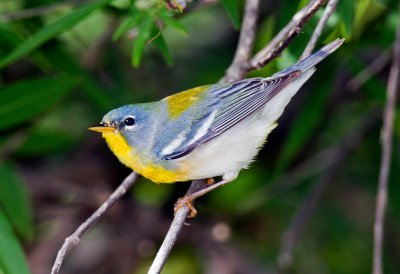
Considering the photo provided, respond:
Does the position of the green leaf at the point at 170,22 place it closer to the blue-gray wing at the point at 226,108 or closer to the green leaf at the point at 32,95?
the blue-gray wing at the point at 226,108

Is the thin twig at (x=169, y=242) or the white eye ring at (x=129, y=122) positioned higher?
the white eye ring at (x=129, y=122)

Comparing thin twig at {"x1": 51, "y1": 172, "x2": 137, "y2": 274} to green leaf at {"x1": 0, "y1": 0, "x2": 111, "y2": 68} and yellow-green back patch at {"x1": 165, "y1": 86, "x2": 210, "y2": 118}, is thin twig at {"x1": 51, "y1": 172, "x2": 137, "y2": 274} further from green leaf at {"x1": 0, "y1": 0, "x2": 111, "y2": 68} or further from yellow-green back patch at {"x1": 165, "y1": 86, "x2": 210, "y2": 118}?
green leaf at {"x1": 0, "y1": 0, "x2": 111, "y2": 68}

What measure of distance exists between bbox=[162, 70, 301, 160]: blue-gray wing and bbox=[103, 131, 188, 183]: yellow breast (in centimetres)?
8

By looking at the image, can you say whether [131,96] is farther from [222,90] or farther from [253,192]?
[222,90]

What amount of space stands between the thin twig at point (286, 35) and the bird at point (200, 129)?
0.12m

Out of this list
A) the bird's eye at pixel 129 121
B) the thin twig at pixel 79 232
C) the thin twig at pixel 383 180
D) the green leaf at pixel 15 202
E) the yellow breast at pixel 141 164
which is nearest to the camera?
the thin twig at pixel 79 232

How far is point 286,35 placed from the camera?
3416mm

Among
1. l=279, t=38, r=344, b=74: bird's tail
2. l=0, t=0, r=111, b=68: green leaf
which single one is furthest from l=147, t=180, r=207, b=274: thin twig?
l=0, t=0, r=111, b=68: green leaf

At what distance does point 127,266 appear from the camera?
16.4 feet

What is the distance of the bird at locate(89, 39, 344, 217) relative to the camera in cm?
356

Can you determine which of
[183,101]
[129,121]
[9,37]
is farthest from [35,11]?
[183,101]

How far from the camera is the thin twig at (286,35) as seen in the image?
289 cm

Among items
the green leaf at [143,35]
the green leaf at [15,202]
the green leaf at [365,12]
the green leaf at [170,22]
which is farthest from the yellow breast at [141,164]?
the green leaf at [365,12]

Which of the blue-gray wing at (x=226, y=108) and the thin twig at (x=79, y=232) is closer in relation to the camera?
the thin twig at (x=79, y=232)
